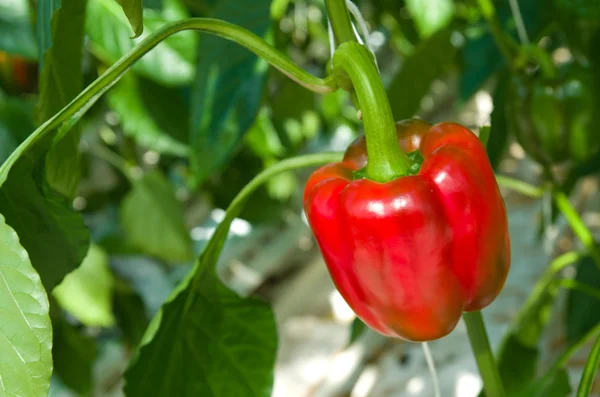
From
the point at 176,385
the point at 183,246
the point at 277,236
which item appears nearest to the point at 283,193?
the point at 277,236

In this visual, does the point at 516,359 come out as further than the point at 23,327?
Yes

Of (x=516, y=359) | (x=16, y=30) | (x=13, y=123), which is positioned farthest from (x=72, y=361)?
(x=516, y=359)

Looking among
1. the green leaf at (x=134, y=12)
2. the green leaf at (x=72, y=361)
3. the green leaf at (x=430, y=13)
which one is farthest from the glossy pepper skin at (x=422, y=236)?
the green leaf at (x=72, y=361)

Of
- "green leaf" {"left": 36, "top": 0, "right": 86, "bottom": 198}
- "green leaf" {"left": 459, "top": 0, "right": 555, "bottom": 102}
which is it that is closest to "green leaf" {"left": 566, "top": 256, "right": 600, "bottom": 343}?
"green leaf" {"left": 459, "top": 0, "right": 555, "bottom": 102}

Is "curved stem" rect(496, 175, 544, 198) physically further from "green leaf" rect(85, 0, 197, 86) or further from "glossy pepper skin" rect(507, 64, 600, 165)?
"green leaf" rect(85, 0, 197, 86)

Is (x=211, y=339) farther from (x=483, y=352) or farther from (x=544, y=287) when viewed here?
(x=544, y=287)

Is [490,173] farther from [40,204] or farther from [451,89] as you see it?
[451,89]

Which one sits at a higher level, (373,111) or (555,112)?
(373,111)

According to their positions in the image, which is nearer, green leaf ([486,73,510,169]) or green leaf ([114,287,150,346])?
green leaf ([486,73,510,169])
